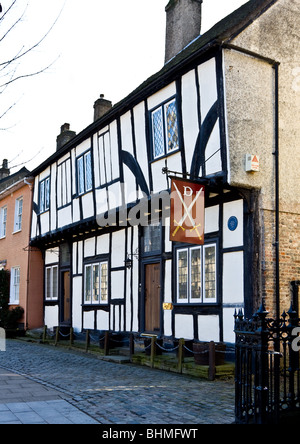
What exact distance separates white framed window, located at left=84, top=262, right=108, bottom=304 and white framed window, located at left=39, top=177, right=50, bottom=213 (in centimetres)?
362

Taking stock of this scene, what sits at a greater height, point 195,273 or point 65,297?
point 195,273

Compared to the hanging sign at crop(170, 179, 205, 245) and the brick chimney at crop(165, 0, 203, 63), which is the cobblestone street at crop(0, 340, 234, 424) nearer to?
the hanging sign at crop(170, 179, 205, 245)

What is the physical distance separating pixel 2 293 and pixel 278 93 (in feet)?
51.5

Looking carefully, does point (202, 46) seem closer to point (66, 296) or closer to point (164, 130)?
point (164, 130)

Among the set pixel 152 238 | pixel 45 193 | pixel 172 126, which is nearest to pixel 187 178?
pixel 172 126

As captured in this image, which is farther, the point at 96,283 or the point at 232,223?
the point at 96,283

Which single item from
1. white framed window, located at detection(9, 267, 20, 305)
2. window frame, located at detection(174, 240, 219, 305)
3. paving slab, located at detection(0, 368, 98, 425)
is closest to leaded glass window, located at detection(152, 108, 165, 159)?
window frame, located at detection(174, 240, 219, 305)

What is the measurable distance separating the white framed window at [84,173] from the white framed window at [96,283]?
2427 millimetres

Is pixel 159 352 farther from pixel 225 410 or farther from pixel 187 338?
pixel 225 410

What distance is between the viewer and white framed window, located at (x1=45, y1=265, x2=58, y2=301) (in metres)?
19.6

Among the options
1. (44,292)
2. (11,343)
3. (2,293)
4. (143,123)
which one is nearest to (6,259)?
(2,293)

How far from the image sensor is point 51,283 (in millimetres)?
19828

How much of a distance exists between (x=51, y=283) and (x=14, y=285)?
10.0ft

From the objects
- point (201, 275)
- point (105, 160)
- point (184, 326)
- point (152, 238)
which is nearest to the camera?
point (201, 275)
